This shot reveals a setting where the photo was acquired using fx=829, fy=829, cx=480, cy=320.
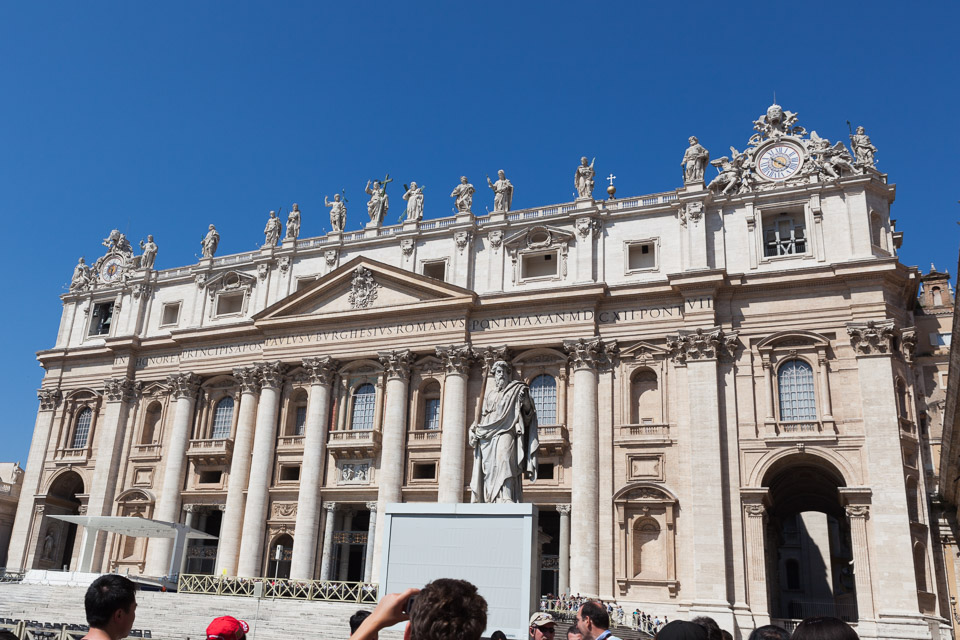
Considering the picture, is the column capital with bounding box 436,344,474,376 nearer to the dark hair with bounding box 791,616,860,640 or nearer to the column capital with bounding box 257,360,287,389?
the column capital with bounding box 257,360,287,389

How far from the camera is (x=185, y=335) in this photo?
44094 mm

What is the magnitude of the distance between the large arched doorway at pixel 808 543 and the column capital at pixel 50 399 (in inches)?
1519

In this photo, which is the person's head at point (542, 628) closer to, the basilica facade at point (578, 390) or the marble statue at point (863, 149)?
the basilica facade at point (578, 390)

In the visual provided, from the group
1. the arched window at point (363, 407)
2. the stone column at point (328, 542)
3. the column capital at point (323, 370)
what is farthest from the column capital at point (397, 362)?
the stone column at point (328, 542)

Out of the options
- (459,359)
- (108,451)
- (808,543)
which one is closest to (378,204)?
(459,359)

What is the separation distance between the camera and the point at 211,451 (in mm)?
41125

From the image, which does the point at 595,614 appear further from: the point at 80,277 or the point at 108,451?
the point at 80,277

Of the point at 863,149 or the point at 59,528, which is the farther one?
the point at 59,528

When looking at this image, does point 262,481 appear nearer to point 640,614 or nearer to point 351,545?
point 351,545

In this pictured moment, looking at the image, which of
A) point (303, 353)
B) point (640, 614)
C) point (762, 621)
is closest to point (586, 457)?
point (640, 614)

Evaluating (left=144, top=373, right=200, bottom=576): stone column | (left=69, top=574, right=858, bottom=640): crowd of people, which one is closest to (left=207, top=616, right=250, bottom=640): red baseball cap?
(left=69, top=574, right=858, bottom=640): crowd of people

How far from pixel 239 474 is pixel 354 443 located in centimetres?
645

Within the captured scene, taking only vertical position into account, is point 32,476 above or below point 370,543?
above

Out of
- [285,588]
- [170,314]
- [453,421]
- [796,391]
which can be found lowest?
[285,588]
